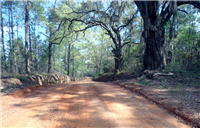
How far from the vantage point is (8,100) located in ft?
17.8

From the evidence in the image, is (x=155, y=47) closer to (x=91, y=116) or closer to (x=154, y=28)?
(x=154, y=28)

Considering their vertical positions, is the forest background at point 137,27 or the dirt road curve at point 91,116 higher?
the forest background at point 137,27

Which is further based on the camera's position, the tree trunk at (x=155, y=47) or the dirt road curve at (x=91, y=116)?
the tree trunk at (x=155, y=47)

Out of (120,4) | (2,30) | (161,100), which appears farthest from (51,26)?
(161,100)

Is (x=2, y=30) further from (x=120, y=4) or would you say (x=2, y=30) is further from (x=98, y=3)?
(x=120, y=4)

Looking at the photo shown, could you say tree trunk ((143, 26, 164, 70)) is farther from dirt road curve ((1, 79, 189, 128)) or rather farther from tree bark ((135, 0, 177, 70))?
dirt road curve ((1, 79, 189, 128))

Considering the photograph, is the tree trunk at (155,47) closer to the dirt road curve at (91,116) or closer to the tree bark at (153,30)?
the tree bark at (153,30)

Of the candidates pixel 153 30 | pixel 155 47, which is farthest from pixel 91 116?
pixel 153 30

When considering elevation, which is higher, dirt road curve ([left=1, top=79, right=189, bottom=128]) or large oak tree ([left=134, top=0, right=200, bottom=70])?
large oak tree ([left=134, top=0, right=200, bottom=70])

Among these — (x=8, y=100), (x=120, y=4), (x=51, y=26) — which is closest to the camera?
(x=8, y=100)

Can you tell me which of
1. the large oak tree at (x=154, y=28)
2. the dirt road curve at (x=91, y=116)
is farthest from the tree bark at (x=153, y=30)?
the dirt road curve at (x=91, y=116)

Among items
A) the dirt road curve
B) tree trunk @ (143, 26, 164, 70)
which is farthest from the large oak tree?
the dirt road curve

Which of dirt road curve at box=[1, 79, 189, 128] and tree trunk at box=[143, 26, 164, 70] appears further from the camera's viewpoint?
tree trunk at box=[143, 26, 164, 70]

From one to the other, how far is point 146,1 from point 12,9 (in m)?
18.8
